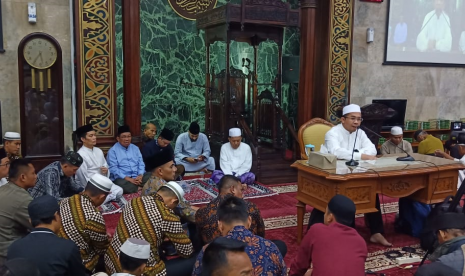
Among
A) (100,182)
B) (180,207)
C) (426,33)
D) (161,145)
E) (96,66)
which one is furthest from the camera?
(426,33)

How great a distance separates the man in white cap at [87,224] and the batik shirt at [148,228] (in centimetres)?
17

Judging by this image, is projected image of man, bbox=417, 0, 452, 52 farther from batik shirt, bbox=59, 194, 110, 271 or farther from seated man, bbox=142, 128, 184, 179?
batik shirt, bbox=59, 194, 110, 271

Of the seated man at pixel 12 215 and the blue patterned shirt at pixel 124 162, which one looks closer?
the seated man at pixel 12 215

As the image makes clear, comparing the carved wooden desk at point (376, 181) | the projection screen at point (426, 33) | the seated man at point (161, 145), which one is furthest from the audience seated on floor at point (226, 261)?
the projection screen at point (426, 33)

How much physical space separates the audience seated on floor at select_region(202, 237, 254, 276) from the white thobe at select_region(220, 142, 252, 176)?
14.7 ft

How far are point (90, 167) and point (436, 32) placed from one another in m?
7.26

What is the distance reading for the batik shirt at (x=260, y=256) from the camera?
2043mm

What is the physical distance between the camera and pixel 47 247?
7.18 feet

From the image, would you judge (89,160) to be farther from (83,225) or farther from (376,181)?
(376,181)

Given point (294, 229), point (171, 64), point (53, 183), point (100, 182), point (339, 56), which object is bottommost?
point (294, 229)

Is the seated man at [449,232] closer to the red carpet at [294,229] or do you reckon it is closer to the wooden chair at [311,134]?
the red carpet at [294,229]

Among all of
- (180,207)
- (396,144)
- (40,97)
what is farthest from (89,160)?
(396,144)

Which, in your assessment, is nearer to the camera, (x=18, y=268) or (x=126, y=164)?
(x=18, y=268)

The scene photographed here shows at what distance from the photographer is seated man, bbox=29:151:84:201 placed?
13.5ft
